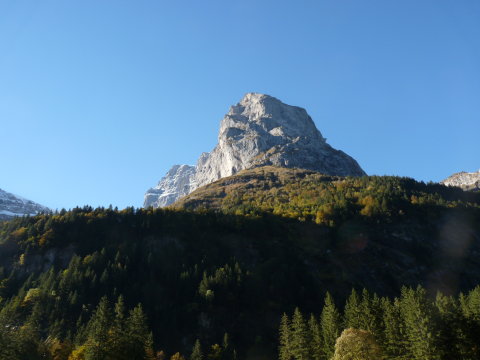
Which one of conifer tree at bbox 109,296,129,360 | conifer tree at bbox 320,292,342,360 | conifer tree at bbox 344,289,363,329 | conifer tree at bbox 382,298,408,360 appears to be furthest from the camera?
conifer tree at bbox 344,289,363,329

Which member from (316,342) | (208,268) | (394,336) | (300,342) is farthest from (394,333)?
(208,268)

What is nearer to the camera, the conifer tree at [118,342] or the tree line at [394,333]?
the tree line at [394,333]

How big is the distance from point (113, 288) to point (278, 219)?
69.5 metres

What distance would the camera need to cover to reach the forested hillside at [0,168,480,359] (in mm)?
89688

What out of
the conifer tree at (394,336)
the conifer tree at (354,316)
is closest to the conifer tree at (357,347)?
the conifer tree at (394,336)

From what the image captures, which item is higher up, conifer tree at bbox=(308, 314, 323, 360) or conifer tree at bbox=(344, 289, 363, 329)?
conifer tree at bbox=(344, 289, 363, 329)

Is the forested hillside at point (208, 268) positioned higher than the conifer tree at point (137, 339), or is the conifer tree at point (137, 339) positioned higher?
the forested hillside at point (208, 268)

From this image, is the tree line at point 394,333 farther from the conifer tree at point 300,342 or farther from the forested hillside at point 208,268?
the forested hillside at point 208,268

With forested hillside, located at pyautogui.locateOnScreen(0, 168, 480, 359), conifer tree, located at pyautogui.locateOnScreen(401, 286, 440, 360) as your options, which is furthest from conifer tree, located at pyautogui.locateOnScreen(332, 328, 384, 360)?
forested hillside, located at pyautogui.locateOnScreen(0, 168, 480, 359)

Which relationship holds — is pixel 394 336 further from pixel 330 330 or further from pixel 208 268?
pixel 208 268

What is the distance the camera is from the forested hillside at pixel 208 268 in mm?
89688

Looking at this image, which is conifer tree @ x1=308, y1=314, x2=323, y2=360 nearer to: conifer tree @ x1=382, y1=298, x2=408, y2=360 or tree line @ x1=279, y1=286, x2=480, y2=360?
tree line @ x1=279, y1=286, x2=480, y2=360

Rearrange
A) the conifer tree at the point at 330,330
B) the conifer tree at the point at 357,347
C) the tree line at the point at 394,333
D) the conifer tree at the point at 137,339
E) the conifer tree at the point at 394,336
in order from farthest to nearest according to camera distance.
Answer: the conifer tree at the point at 330,330
the conifer tree at the point at 137,339
the conifer tree at the point at 394,336
the tree line at the point at 394,333
the conifer tree at the point at 357,347

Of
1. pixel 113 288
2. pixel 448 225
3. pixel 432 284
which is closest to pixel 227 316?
pixel 113 288
